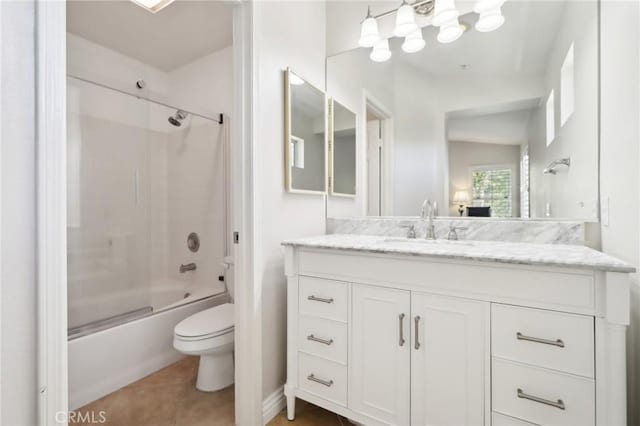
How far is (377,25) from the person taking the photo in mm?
1862

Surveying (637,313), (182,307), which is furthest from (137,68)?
(637,313)

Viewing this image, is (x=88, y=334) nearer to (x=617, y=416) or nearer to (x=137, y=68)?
(x=137, y=68)

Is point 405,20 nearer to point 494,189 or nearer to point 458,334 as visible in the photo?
point 494,189

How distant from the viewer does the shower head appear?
8.60ft

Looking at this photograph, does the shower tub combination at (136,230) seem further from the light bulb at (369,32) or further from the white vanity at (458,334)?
the light bulb at (369,32)

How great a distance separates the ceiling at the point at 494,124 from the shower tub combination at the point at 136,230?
1.78 meters

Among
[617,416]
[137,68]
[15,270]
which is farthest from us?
[137,68]

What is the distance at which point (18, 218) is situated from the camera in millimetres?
739

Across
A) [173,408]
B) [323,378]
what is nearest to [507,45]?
[323,378]

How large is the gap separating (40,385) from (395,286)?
3.76ft

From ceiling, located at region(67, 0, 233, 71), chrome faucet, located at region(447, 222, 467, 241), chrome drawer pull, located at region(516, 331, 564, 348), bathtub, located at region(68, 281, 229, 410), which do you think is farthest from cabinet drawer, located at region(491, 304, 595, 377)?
ceiling, located at region(67, 0, 233, 71)

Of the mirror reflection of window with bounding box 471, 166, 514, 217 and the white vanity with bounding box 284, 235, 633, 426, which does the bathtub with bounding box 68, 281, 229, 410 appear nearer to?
the white vanity with bounding box 284, 235, 633, 426

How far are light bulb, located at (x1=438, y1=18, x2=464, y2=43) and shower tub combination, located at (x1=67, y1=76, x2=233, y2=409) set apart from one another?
5.87ft

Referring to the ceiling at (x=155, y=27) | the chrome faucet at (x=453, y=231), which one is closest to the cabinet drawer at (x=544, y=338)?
the chrome faucet at (x=453, y=231)
